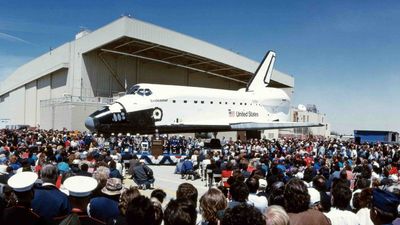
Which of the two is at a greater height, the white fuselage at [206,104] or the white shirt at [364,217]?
the white fuselage at [206,104]

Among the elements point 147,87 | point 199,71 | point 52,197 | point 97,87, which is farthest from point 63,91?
point 52,197

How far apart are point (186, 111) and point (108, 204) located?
18.2 m

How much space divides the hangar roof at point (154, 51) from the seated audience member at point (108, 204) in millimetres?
32973

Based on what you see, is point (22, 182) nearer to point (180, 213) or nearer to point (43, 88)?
point (180, 213)

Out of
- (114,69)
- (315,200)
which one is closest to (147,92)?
(315,200)

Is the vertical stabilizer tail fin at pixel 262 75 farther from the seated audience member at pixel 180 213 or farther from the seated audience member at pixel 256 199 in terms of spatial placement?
the seated audience member at pixel 180 213

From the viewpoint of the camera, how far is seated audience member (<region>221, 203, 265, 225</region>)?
2.86m

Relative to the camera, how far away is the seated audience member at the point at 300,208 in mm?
4082

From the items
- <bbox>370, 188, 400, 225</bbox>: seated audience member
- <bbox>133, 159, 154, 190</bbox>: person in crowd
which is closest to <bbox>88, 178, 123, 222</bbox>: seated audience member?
<bbox>370, 188, 400, 225</bbox>: seated audience member

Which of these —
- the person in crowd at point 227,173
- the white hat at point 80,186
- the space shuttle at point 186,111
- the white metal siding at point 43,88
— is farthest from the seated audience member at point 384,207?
the white metal siding at point 43,88

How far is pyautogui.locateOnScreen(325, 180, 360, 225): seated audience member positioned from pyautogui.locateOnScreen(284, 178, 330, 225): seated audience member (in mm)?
623

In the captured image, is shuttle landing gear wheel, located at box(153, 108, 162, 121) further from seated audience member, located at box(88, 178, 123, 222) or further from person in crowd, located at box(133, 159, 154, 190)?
seated audience member, located at box(88, 178, 123, 222)

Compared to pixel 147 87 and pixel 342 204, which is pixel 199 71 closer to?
pixel 147 87

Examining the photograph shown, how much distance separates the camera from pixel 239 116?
2605 cm
